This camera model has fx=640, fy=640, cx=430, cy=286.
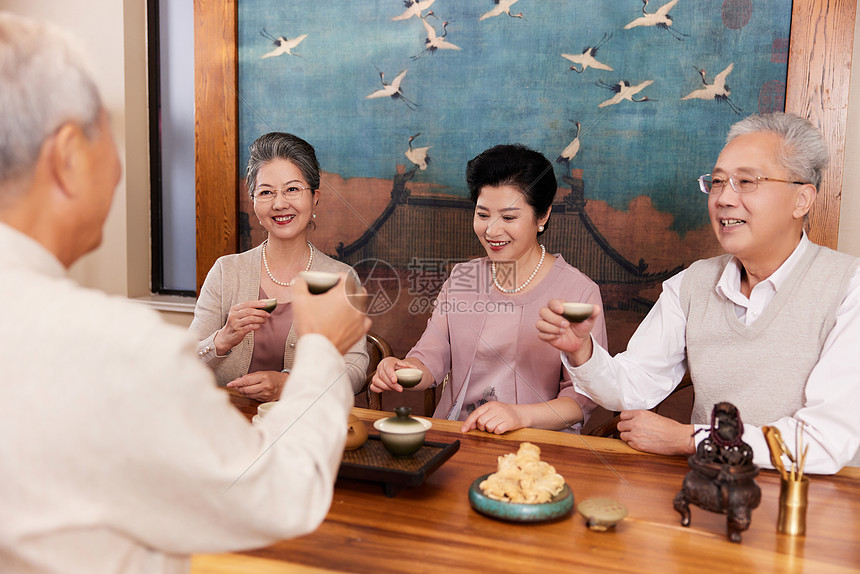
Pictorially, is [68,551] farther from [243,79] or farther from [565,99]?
[243,79]

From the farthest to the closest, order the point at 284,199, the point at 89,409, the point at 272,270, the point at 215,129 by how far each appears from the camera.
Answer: the point at 215,129 < the point at 272,270 < the point at 284,199 < the point at 89,409

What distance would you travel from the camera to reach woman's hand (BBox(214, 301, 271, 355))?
85.3 inches

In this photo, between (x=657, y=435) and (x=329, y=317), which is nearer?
(x=329, y=317)

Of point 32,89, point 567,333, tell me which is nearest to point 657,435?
point 567,333

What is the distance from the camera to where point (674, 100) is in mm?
2693

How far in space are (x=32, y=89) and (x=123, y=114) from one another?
117 inches

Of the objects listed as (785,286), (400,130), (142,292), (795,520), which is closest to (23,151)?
(795,520)

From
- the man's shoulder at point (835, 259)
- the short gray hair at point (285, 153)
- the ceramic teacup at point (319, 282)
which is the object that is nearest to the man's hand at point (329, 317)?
the ceramic teacup at point (319, 282)

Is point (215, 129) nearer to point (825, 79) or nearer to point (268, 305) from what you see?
point (268, 305)

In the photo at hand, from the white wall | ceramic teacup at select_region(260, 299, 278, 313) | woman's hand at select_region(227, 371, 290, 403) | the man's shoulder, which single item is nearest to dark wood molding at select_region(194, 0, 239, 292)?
the white wall

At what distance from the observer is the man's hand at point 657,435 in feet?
5.31

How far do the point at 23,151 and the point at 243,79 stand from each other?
2.67 m

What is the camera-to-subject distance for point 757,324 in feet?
5.96

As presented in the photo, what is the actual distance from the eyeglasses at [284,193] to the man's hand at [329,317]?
1503 mm
